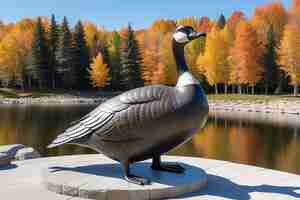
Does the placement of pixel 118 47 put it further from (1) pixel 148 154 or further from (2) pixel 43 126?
(1) pixel 148 154

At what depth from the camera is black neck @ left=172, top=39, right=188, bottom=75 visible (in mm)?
5992

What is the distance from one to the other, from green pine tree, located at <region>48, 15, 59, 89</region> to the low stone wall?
72.3 ft

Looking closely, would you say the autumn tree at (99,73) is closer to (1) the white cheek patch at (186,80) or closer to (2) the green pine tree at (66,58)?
(2) the green pine tree at (66,58)

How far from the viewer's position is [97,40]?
181ft

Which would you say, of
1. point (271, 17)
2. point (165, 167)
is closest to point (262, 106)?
point (165, 167)

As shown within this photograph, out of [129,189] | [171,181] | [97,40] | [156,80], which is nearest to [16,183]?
[129,189]

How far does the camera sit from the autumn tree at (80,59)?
4554 cm

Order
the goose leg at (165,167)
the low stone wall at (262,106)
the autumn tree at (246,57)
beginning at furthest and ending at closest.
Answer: the autumn tree at (246,57)
the low stone wall at (262,106)
the goose leg at (165,167)

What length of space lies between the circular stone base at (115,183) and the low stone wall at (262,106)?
22777 mm

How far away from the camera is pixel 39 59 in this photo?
44875 mm

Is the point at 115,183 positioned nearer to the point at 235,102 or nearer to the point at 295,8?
the point at 235,102

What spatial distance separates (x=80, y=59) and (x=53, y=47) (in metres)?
4.86

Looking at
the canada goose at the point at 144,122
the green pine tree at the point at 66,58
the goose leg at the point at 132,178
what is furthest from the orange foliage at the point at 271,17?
the goose leg at the point at 132,178

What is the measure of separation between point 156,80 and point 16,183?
35.3 metres
